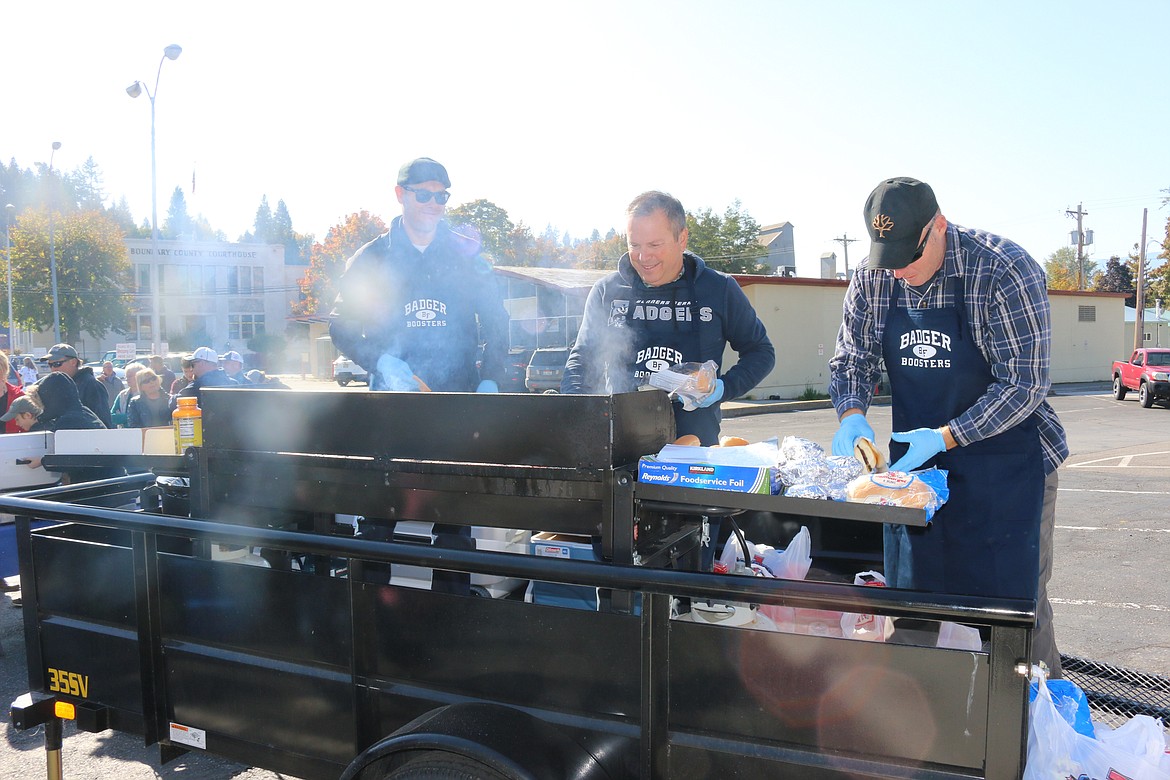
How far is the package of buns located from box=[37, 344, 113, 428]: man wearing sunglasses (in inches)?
297

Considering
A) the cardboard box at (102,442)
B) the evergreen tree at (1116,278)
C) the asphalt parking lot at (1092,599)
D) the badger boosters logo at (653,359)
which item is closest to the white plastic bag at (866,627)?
the badger boosters logo at (653,359)

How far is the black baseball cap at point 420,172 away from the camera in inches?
127

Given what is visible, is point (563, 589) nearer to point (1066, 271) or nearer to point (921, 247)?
point (921, 247)

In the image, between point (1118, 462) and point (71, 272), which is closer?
point (1118, 462)

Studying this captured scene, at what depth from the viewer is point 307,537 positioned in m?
1.87

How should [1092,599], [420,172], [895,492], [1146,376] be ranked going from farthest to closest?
[1146,376]
[1092,599]
[420,172]
[895,492]

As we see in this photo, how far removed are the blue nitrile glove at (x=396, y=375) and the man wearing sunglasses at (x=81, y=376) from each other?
5465 mm

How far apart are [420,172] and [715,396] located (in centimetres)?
156

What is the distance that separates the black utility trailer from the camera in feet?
4.64

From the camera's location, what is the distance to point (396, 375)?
313 cm

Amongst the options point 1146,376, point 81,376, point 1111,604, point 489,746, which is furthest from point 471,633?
point 1146,376

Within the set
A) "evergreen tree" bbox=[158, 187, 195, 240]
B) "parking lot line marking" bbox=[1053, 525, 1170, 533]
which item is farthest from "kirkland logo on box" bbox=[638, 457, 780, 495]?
"evergreen tree" bbox=[158, 187, 195, 240]

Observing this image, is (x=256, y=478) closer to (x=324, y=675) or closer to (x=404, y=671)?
(x=324, y=675)

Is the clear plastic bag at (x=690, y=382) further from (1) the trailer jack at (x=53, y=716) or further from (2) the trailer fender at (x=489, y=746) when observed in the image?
(1) the trailer jack at (x=53, y=716)
